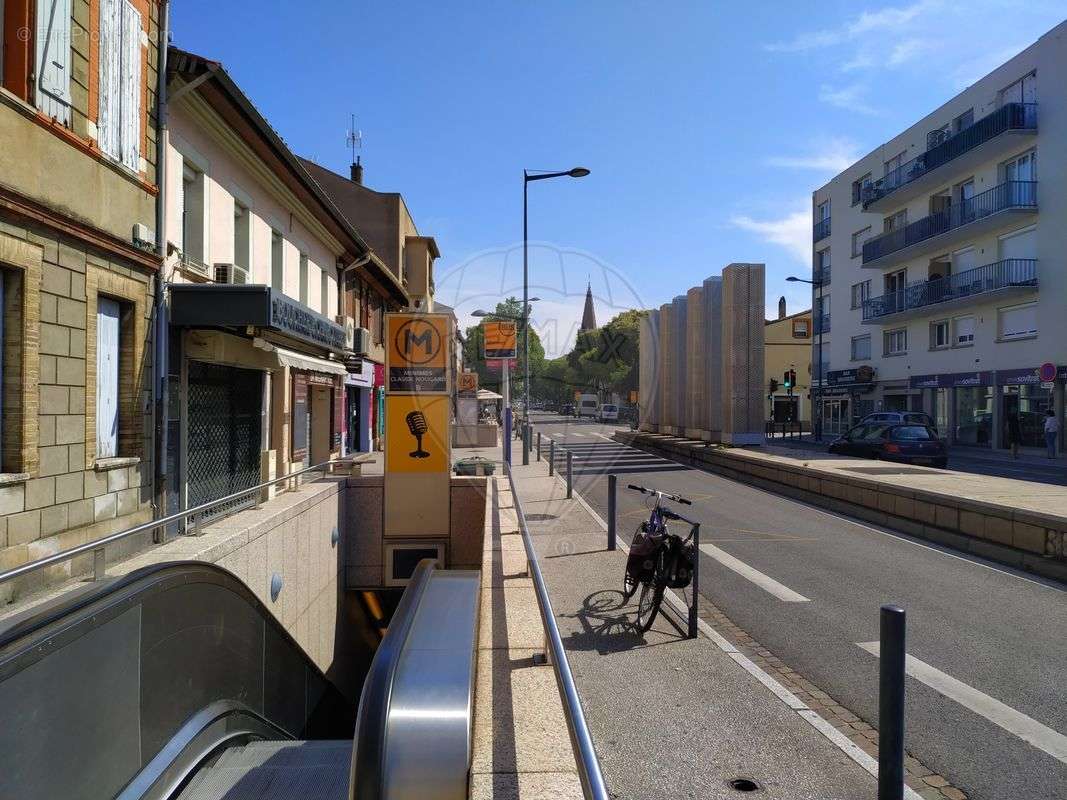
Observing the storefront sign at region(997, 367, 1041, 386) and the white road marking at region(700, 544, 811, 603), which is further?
the storefront sign at region(997, 367, 1041, 386)

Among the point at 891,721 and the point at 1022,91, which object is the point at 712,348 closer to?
the point at 1022,91

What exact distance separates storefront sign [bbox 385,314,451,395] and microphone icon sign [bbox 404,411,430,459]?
437 mm

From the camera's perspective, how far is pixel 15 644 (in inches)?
124

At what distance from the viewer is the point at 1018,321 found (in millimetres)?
29609

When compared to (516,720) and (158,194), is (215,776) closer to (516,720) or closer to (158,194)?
(516,720)

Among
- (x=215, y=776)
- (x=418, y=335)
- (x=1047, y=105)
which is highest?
A: (x=1047, y=105)

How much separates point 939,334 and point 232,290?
34.3 metres

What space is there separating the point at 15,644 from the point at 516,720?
7.36 feet

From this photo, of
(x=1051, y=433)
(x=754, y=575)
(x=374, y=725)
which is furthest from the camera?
(x=1051, y=433)

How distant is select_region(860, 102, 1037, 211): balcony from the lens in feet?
92.8

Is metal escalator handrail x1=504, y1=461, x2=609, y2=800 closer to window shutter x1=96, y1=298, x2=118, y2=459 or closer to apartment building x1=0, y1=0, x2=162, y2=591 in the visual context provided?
apartment building x1=0, y1=0, x2=162, y2=591

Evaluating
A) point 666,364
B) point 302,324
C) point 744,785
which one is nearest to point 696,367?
point 666,364

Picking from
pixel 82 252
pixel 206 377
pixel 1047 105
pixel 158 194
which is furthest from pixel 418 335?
pixel 1047 105

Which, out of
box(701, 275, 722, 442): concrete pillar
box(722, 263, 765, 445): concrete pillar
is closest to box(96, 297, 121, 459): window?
box(722, 263, 765, 445): concrete pillar
